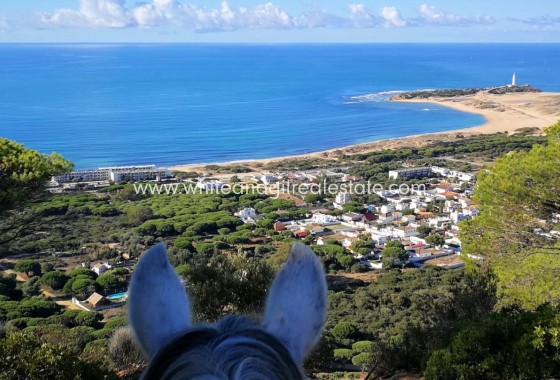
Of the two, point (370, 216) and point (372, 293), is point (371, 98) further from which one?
point (372, 293)

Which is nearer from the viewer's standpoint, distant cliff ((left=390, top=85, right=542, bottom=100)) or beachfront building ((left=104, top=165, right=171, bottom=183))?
beachfront building ((left=104, top=165, right=171, bottom=183))

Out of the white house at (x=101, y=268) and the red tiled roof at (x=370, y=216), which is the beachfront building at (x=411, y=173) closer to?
the red tiled roof at (x=370, y=216)

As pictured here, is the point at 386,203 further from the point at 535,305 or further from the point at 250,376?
the point at 250,376

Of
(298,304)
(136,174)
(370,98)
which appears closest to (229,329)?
(298,304)

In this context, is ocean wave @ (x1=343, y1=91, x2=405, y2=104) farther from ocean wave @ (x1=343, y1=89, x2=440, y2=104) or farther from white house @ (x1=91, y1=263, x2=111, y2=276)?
white house @ (x1=91, y1=263, x2=111, y2=276)

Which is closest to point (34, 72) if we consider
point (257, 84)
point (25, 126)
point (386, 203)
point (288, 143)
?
point (257, 84)

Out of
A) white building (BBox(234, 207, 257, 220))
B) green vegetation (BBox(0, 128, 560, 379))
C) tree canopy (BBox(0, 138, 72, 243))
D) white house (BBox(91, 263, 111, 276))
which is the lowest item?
white building (BBox(234, 207, 257, 220))

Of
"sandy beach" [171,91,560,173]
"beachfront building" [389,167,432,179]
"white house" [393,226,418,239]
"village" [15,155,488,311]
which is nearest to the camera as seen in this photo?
"village" [15,155,488,311]

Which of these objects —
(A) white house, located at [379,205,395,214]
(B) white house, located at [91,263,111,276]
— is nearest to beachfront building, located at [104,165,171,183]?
(A) white house, located at [379,205,395,214]
